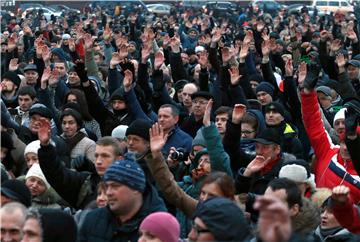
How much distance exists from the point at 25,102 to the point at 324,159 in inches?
143

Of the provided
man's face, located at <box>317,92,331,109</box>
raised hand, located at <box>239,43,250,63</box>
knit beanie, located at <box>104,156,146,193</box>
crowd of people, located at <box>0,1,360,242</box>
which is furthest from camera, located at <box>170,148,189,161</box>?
raised hand, located at <box>239,43,250,63</box>

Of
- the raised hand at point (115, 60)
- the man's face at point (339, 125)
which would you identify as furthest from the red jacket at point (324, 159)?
the raised hand at point (115, 60)

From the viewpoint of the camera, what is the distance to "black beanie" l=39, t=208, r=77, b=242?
4445mm

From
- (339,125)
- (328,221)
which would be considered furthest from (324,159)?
(328,221)

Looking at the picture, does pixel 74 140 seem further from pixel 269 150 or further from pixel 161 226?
pixel 161 226

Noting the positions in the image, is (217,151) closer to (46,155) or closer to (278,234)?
(46,155)

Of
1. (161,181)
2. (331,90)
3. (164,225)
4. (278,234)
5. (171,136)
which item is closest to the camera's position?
(278,234)

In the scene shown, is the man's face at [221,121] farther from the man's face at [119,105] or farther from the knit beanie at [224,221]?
the knit beanie at [224,221]

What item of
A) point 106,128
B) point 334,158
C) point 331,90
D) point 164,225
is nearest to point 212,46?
point 331,90

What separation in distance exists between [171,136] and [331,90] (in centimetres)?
306

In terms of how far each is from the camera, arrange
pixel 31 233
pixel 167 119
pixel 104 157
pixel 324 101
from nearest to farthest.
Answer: pixel 31 233, pixel 104 157, pixel 167 119, pixel 324 101

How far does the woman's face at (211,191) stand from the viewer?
486 cm

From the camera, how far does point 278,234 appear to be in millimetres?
2570

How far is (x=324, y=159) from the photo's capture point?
7.00 metres
